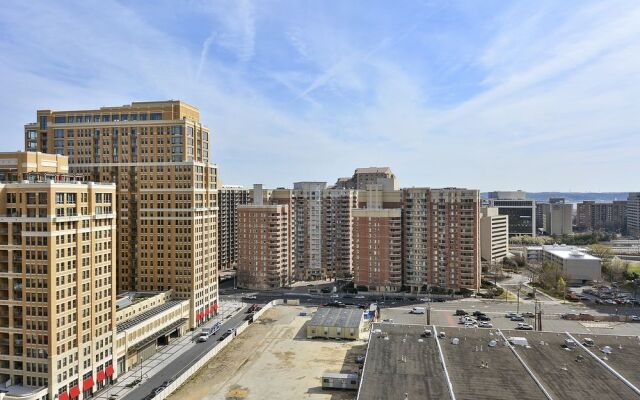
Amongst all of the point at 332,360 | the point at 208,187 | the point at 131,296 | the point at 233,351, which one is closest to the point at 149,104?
the point at 208,187

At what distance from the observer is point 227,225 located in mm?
192125

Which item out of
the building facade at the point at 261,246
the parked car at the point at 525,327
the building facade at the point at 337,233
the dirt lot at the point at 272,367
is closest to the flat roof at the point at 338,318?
the dirt lot at the point at 272,367

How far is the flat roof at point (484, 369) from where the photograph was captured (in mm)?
63309

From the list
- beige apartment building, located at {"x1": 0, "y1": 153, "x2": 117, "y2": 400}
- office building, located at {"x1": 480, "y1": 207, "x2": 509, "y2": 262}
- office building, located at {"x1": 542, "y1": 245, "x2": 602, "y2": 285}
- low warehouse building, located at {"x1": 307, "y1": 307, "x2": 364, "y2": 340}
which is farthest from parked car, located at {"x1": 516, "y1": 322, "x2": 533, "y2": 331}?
beige apartment building, located at {"x1": 0, "y1": 153, "x2": 117, "y2": 400}

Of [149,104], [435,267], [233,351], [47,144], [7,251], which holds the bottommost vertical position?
[233,351]

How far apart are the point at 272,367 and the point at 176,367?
17046mm

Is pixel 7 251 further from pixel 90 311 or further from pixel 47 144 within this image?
pixel 47 144

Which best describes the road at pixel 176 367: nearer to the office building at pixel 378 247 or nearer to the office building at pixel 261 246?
the office building at pixel 261 246

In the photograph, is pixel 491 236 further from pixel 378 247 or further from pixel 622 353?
pixel 622 353

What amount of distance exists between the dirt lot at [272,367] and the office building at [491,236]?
106m

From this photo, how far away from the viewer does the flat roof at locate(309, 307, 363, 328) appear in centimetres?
10300

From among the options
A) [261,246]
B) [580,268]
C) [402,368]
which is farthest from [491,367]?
[580,268]

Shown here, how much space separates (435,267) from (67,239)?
107528 mm

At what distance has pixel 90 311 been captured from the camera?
71.5 m
